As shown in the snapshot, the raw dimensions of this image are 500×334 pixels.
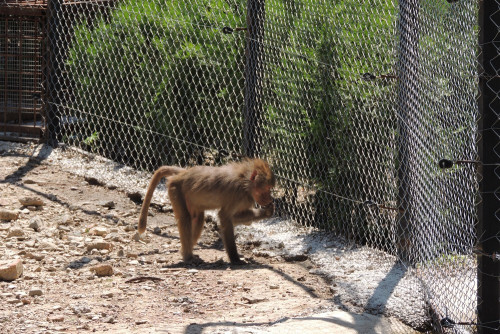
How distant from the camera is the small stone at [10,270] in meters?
5.98

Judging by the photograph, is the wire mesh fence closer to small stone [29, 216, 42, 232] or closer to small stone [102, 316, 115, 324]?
small stone [29, 216, 42, 232]

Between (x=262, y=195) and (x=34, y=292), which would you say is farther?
(x=262, y=195)

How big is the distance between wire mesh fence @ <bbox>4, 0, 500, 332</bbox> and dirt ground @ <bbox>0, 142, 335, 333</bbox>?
80cm

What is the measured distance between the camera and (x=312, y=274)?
20.8 ft

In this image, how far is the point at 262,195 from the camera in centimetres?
664

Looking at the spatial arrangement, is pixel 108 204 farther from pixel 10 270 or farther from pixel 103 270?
pixel 10 270

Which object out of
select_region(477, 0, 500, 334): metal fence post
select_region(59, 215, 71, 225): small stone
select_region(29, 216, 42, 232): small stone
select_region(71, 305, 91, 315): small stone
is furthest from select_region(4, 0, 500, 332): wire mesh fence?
select_region(71, 305, 91, 315): small stone

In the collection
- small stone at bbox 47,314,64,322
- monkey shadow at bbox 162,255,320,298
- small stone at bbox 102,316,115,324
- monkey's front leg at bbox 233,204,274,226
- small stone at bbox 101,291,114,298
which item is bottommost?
monkey shadow at bbox 162,255,320,298

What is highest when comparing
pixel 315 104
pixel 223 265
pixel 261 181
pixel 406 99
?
pixel 406 99

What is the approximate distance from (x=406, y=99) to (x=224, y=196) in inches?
73.2

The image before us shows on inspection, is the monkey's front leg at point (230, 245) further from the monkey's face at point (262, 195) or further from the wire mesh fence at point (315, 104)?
the wire mesh fence at point (315, 104)

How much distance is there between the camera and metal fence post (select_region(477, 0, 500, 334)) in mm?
4750

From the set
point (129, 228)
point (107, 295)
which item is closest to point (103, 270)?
point (107, 295)

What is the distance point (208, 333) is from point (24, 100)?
6.97 meters
